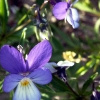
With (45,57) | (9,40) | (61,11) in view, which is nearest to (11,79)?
(45,57)

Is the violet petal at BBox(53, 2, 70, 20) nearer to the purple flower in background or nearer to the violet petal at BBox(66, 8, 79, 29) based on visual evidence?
the violet petal at BBox(66, 8, 79, 29)

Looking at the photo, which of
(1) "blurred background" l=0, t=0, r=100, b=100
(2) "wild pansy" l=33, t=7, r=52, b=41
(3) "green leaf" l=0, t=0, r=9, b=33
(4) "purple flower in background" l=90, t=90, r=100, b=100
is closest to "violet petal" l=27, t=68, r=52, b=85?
(1) "blurred background" l=0, t=0, r=100, b=100

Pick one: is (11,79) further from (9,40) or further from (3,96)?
(3,96)

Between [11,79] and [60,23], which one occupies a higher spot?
[11,79]

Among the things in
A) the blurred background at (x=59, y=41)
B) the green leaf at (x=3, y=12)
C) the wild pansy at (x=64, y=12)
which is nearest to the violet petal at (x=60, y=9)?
the wild pansy at (x=64, y=12)

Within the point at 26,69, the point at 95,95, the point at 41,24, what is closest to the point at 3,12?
the point at 41,24

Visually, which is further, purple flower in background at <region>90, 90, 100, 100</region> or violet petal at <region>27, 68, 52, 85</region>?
→ purple flower in background at <region>90, 90, 100, 100</region>
